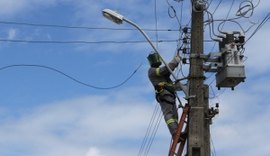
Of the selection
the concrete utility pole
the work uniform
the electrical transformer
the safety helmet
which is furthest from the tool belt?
the electrical transformer

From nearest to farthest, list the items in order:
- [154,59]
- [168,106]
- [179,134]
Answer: [179,134], [168,106], [154,59]

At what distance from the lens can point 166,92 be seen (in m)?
14.1

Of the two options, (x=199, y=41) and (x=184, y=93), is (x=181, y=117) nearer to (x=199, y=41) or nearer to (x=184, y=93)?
(x=184, y=93)

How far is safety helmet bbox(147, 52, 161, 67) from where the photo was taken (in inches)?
561

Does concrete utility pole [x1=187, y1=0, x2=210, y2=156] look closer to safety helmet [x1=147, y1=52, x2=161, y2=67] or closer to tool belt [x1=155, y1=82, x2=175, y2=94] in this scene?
tool belt [x1=155, y1=82, x2=175, y2=94]

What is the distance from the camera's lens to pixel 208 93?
535 inches

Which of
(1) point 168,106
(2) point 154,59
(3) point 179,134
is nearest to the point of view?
(3) point 179,134

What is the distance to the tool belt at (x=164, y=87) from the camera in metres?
14.0

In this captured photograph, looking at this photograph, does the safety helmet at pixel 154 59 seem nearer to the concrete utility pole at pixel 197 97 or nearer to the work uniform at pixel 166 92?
the work uniform at pixel 166 92

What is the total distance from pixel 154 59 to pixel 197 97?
1.37 m

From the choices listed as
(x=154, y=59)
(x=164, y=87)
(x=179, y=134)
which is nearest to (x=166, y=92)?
(x=164, y=87)

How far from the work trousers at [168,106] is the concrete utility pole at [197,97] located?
627 mm

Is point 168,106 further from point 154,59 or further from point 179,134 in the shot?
point 154,59

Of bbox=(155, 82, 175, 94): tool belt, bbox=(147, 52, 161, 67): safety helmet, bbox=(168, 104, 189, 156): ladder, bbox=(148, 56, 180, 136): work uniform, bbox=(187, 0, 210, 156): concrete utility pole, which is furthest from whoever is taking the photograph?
bbox=(147, 52, 161, 67): safety helmet
